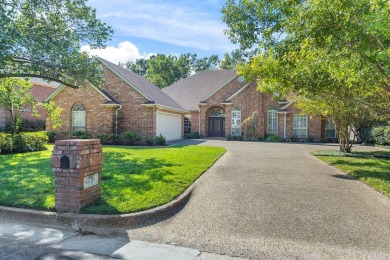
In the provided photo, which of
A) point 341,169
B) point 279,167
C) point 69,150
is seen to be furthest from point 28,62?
point 341,169

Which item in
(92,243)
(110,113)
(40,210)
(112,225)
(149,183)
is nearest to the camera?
(92,243)

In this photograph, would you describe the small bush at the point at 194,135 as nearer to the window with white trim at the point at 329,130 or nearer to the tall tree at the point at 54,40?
the window with white trim at the point at 329,130

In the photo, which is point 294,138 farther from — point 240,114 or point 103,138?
point 103,138

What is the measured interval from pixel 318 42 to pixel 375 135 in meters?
18.9

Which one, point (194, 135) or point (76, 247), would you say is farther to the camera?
point (194, 135)

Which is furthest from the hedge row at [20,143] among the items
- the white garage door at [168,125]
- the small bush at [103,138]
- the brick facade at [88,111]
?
the white garage door at [168,125]

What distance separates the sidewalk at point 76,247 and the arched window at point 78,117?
56.3 ft

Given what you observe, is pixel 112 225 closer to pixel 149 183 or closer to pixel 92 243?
pixel 92 243

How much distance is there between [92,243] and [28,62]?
967cm

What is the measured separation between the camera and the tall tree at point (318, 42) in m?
5.41

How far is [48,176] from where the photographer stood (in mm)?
7848

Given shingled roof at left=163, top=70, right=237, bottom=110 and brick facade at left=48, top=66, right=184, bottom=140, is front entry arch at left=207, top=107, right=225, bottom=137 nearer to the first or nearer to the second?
shingled roof at left=163, top=70, right=237, bottom=110

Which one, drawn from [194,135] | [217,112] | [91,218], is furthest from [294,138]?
[91,218]

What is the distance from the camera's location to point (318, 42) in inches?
251
